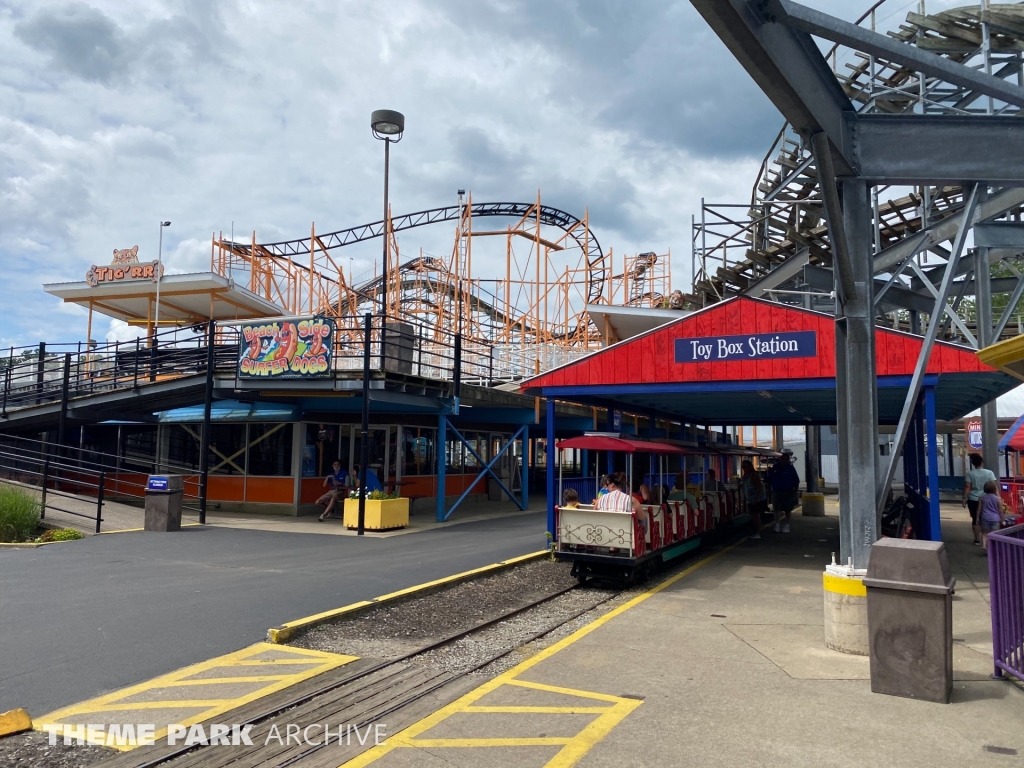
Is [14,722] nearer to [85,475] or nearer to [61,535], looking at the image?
[61,535]

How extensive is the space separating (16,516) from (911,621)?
13.9m

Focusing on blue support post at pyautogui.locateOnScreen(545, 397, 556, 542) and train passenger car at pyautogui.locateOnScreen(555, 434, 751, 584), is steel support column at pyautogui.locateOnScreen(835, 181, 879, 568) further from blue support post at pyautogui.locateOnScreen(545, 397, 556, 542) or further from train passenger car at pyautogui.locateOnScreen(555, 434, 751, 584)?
blue support post at pyautogui.locateOnScreen(545, 397, 556, 542)

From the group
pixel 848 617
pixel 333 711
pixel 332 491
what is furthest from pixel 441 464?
pixel 333 711

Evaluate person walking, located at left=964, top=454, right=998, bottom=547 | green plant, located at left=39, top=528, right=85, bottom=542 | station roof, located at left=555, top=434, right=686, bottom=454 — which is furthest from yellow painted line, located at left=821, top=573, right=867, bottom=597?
green plant, located at left=39, top=528, right=85, bottom=542

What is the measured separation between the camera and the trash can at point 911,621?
5.71m

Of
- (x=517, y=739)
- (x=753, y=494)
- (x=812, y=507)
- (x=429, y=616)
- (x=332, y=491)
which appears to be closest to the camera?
(x=517, y=739)

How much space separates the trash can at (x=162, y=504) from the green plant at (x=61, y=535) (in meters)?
1.36

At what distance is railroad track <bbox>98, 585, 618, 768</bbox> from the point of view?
14.9 ft

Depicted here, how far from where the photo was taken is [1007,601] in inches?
239


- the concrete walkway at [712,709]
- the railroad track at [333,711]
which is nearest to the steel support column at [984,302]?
the concrete walkway at [712,709]

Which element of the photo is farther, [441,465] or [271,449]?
[271,449]

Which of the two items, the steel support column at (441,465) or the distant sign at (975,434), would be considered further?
the distant sign at (975,434)

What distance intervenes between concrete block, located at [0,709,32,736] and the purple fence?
7.15m

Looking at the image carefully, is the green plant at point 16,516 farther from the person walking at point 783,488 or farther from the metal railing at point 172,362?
the person walking at point 783,488
